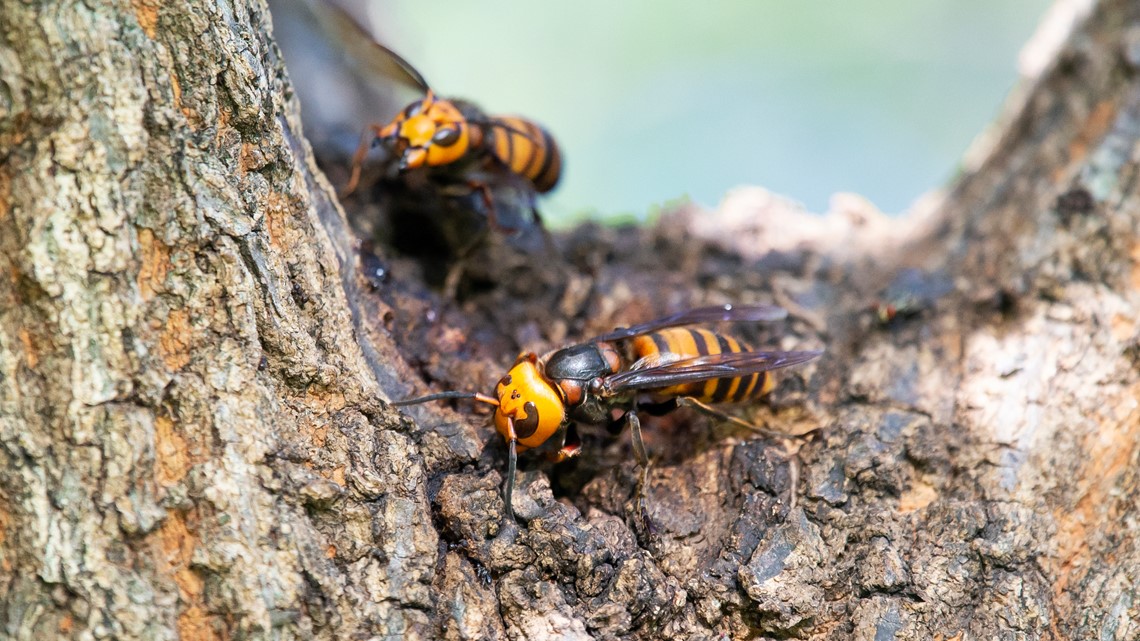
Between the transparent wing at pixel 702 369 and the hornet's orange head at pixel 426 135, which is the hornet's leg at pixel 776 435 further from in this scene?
the hornet's orange head at pixel 426 135

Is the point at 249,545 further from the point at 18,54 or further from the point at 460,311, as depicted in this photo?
the point at 460,311

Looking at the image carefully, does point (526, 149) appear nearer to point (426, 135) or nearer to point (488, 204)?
point (488, 204)

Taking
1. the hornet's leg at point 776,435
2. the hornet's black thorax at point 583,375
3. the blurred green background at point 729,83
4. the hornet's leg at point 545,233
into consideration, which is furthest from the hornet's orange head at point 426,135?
the blurred green background at point 729,83

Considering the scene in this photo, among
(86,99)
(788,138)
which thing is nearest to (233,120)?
(86,99)

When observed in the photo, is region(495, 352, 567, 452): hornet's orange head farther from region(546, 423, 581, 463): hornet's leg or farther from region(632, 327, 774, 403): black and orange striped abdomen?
region(632, 327, 774, 403): black and orange striped abdomen

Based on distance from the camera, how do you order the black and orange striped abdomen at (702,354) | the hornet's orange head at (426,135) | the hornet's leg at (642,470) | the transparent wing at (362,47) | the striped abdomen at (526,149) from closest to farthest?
the hornet's leg at (642,470) → the black and orange striped abdomen at (702,354) → the hornet's orange head at (426,135) → the transparent wing at (362,47) → the striped abdomen at (526,149)

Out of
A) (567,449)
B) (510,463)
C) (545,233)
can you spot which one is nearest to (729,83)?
(545,233)

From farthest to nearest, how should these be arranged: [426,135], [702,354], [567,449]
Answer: [426,135]
[702,354]
[567,449]
